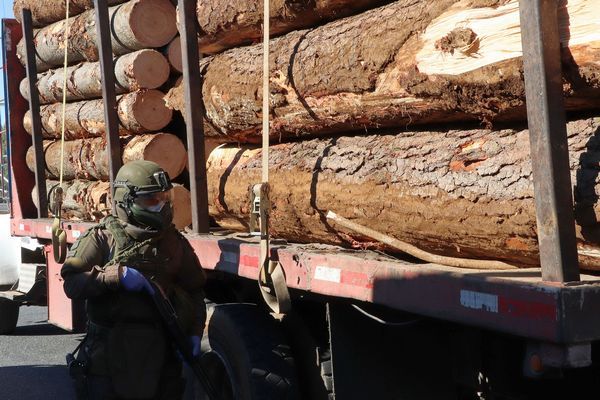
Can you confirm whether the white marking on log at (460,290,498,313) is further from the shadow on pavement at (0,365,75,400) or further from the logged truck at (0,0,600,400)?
the shadow on pavement at (0,365,75,400)

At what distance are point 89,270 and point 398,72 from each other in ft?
A: 5.97

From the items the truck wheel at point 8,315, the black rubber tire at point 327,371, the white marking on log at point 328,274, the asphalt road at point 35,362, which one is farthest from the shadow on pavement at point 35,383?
the white marking on log at point 328,274

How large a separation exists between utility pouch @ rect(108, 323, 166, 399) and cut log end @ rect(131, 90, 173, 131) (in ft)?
7.02

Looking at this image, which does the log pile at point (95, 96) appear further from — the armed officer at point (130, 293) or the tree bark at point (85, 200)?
the armed officer at point (130, 293)

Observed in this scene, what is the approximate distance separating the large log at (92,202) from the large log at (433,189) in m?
1.12

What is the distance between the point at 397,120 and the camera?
4.12m

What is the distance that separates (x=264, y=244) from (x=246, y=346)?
60 centimetres

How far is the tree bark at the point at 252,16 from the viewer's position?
4.66 m

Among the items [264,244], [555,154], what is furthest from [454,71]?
[264,244]

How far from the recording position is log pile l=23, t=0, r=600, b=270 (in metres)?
3.25

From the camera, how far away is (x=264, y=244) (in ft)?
14.3

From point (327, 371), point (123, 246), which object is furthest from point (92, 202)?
point (327, 371)

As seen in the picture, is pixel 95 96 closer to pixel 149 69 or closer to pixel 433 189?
pixel 149 69

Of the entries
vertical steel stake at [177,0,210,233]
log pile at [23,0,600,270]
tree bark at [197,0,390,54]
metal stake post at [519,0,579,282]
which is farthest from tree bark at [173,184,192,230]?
metal stake post at [519,0,579,282]
